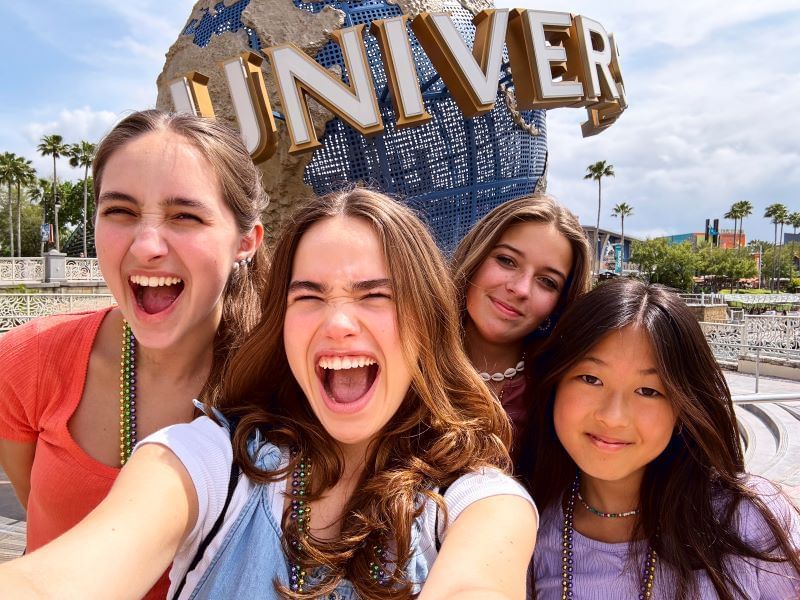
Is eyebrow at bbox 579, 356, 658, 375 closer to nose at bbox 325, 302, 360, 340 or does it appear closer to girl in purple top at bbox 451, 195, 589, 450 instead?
girl in purple top at bbox 451, 195, 589, 450

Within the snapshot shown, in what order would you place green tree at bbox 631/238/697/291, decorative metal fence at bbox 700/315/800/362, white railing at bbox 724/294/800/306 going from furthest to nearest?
1. green tree at bbox 631/238/697/291
2. white railing at bbox 724/294/800/306
3. decorative metal fence at bbox 700/315/800/362

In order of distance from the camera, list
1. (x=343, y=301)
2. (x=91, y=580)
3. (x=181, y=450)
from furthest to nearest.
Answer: (x=343, y=301)
(x=181, y=450)
(x=91, y=580)

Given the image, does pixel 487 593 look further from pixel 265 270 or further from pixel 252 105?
pixel 252 105

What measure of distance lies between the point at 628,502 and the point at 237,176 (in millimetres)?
1552

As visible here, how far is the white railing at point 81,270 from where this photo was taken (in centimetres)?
1931

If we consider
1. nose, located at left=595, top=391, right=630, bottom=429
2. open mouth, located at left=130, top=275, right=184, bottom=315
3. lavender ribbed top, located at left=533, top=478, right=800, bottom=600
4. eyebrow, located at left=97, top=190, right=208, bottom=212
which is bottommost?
lavender ribbed top, located at left=533, top=478, right=800, bottom=600

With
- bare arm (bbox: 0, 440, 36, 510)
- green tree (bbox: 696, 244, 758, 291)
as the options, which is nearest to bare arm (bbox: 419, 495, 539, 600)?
bare arm (bbox: 0, 440, 36, 510)

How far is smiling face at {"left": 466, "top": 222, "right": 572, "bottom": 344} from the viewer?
83.7 inches

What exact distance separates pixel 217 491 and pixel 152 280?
24.9 inches

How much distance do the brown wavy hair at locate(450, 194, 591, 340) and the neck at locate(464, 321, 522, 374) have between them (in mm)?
94

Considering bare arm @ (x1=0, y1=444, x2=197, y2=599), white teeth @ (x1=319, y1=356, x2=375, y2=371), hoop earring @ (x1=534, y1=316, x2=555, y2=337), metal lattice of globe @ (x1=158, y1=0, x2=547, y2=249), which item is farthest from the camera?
metal lattice of globe @ (x1=158, y1=0, x2=547, y2=249)

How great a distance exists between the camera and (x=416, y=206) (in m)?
3.75

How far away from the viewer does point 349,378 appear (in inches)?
56.1

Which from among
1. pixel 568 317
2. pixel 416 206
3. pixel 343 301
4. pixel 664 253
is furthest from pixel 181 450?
pixel 664 253
